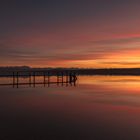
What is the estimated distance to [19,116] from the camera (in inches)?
708

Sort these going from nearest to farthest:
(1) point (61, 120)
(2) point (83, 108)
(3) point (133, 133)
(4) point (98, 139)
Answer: (4) point (98, 139) < (3) point (133, 133) < (1) point (61, 120) < (2) point (83, 108)

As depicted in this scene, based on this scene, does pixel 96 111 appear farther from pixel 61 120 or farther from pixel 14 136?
pixel 14 136

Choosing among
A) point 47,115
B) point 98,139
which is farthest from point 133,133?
point 47,115

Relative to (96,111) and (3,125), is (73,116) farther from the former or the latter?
(3,125)

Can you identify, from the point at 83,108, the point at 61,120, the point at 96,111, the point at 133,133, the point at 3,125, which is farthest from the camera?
the point at 83,108

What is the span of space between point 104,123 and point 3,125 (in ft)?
17.3

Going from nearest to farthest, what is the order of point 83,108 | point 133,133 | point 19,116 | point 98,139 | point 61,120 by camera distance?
point 98,139 → point 133,133 → point 61,120 → point 19,116 → point 83,108

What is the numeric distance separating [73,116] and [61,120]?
148 centimetres

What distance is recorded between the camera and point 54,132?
13.9 metres

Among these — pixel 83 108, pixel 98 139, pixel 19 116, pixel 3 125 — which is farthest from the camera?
pixel 83 108

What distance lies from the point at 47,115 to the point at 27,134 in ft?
16.4

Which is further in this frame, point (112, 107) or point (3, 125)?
point (112, 107)

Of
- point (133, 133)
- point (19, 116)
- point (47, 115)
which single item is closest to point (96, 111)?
point (47, 115)

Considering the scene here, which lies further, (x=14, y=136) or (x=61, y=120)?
(x=61, y=120)
